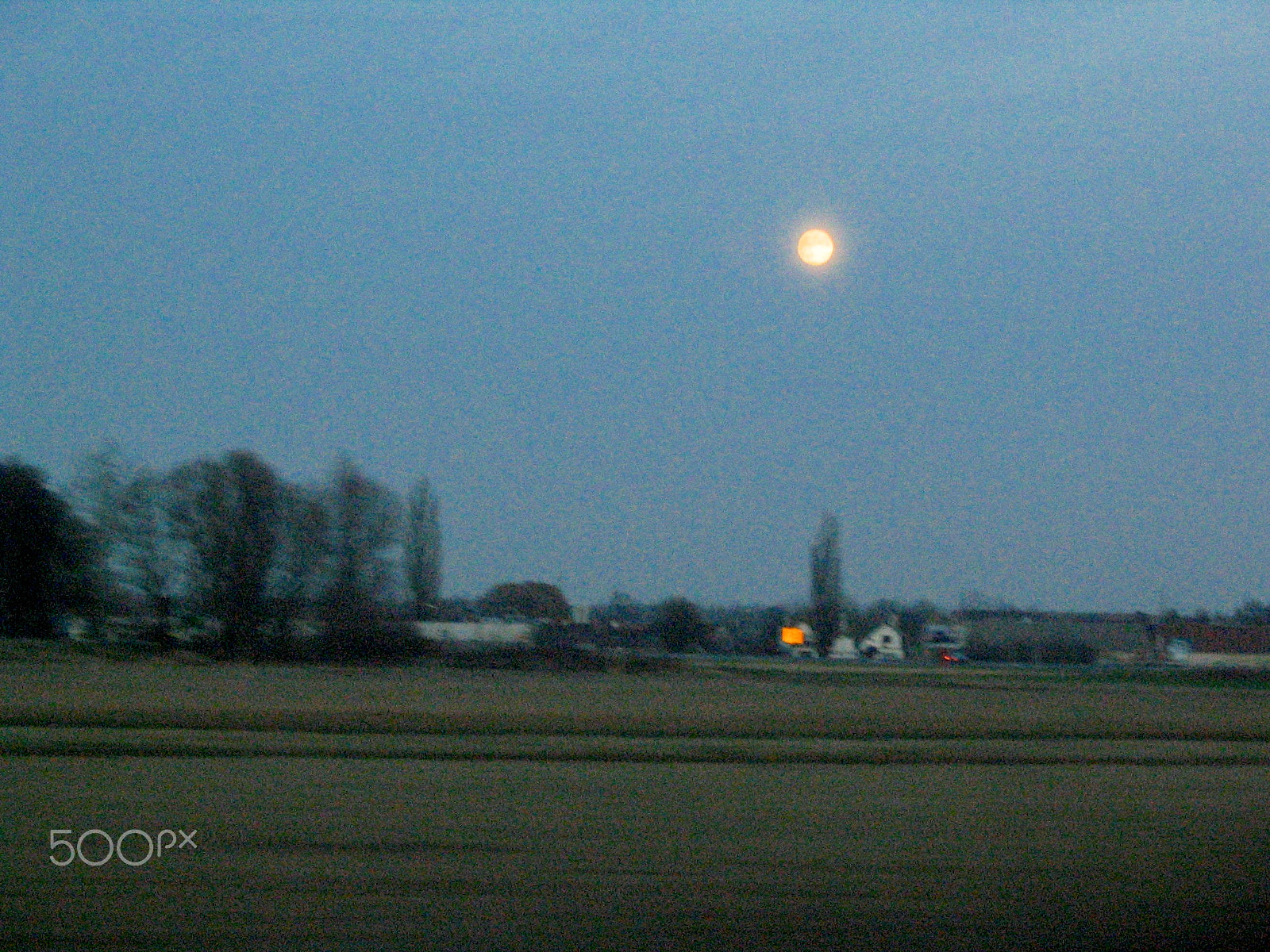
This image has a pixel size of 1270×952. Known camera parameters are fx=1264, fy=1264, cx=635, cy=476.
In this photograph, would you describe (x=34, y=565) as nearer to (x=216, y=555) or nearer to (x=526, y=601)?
(x=216, y=555)

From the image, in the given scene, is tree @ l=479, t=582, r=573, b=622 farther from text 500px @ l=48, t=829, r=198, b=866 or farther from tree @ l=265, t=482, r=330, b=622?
text 500px @ l=48, t=829, r=198, b=866

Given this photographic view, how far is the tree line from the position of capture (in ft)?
189

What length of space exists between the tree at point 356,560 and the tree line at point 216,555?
6 cm

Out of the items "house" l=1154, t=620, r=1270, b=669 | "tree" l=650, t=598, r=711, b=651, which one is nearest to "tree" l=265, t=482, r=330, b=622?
"tree" l=650, t=598, r=711, b=651

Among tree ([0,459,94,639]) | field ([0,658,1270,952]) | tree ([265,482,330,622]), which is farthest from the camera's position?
tree ([265,482,330,622])

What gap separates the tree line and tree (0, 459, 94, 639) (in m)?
0.05

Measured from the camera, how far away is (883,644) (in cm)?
7731

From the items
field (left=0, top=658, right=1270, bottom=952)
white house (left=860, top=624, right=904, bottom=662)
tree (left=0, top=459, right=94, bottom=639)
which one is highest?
tree (left=0, top=459, right=94, bottom=639)

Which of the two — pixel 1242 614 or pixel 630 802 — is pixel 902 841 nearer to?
pixel 630 802

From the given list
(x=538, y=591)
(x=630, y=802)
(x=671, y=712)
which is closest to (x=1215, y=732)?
(x=671, y=712)

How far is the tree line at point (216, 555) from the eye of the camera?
5775 cm

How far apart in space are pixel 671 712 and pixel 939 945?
18513 mm

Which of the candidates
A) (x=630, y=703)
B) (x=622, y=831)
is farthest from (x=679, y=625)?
(x=622, y=831)

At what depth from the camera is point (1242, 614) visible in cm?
9300
